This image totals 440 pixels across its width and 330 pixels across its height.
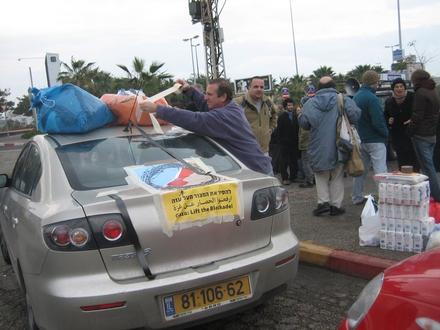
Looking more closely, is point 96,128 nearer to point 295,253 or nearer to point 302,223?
point 295,253

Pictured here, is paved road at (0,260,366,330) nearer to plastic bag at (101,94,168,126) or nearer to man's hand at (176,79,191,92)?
plastic bag at (101,94,168,126)

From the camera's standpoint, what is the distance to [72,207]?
2717 millimetres

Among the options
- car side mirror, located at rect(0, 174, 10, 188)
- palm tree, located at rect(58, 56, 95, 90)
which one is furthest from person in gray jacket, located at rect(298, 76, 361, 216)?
palm tree, located at rect(58, 56, 95, 90)

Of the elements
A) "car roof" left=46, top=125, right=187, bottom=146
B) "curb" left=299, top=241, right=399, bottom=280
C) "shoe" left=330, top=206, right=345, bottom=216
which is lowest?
"curb" left=299, top=241, right=399, bottom=280

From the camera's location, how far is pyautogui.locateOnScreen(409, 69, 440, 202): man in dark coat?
230 inches

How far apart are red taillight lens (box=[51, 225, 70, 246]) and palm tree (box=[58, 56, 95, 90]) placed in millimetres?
33670

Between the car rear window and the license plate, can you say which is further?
the car rear window

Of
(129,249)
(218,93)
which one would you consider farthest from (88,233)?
(218,93)

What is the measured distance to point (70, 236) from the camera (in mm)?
2627

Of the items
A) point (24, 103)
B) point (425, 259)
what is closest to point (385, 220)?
point (425, 259)

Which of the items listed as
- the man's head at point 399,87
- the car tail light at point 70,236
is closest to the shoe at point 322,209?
the man's head at point 399,87

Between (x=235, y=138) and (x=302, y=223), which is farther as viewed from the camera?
(x=302, y=223)

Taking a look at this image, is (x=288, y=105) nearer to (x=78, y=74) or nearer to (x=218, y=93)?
(x=218, y=93)

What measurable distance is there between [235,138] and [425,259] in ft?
7.12
